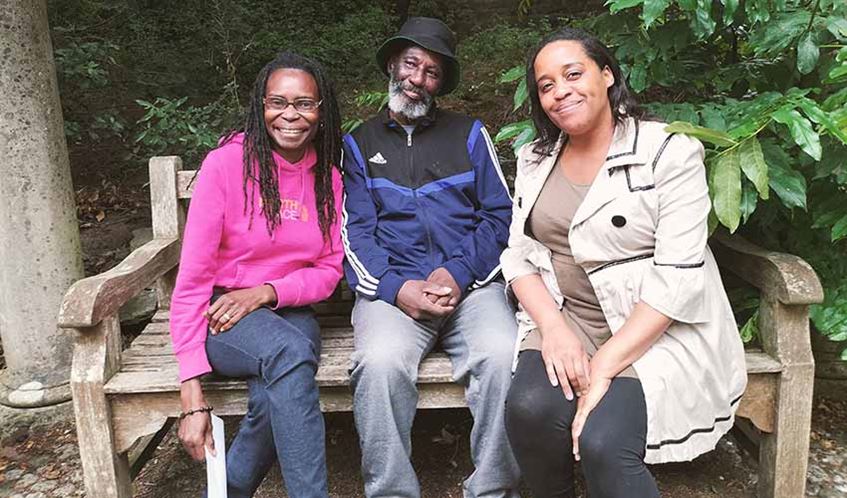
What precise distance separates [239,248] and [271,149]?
0.40 metres

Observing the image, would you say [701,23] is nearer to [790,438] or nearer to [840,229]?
[840,229]

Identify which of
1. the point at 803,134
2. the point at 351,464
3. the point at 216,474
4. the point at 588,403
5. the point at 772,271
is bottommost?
the point at 351,464

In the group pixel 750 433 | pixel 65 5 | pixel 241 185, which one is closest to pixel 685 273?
pixel 750 433

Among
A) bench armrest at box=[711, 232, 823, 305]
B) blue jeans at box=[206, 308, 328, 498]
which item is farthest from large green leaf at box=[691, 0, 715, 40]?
blue jeans at box=[206, 308, 328, 498]

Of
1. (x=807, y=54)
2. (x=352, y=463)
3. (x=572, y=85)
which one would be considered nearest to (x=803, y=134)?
(x=807, y=54)

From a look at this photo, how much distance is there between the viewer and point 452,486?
9.86 feet

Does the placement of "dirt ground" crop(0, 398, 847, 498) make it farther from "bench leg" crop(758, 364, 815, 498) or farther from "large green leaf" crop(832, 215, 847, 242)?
"large green leaf" crop(832, 215, 847, 242)

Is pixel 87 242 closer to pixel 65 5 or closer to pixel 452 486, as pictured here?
pixel 65 5

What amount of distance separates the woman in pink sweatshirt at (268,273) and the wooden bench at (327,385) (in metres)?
0.16

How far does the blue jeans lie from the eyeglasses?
75cm

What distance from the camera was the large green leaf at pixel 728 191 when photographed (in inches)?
88.3

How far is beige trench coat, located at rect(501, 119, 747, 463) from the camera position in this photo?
2139 mm

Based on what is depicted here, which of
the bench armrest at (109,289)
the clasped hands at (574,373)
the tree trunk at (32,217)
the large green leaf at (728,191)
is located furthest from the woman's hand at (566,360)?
the tree trunk at (32,217)

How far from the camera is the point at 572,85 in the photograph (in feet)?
7.43
